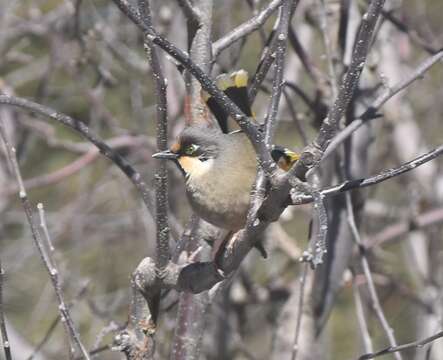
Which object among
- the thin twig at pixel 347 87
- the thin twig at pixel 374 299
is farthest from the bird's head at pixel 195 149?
the thin twig at pixel 347 87

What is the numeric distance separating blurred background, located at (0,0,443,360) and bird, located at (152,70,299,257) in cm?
74

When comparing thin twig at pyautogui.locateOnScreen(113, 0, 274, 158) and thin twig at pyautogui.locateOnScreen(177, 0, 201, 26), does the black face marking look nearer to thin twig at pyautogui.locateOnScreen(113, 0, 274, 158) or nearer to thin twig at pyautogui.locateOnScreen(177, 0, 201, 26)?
thin twig at pyautogui.locateOnScreen(177, 0, 201, 26)

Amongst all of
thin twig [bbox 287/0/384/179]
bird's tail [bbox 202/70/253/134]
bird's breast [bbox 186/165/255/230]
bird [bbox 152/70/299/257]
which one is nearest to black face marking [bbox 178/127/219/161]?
bird [bbox 152/70/299/257]

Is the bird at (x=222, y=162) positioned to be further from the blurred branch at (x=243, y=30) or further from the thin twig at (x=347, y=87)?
the thin twig at (x=347, y=87)

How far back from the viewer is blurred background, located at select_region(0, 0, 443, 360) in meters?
3.77

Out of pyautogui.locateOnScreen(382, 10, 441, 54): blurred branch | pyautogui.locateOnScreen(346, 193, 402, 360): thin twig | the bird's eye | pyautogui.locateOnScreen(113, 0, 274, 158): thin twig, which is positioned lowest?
Result: pyautogui.locateOnScreen(346, 193, 402, 360): thin twig

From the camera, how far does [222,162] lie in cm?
290

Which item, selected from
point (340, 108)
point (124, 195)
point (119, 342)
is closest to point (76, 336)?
point (119, 342)

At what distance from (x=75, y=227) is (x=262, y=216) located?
3.18 metres

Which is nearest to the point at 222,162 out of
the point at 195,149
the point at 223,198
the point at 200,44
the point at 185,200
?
the point at 195,149

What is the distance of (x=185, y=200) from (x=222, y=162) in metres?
2.40

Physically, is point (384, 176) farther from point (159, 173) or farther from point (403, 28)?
point (403, 28)

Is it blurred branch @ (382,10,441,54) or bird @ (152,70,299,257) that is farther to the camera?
blurred branch @ (382,10,441,54)

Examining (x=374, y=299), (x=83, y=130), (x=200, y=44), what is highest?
(x=200, y=44)
